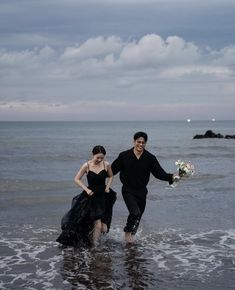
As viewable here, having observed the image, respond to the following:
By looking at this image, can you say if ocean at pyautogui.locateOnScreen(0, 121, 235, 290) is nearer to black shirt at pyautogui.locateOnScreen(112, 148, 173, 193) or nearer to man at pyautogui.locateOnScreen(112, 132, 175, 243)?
man at pyautogui.locateOnScreen(112, 132, 175, 243)

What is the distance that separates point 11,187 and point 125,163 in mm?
9910

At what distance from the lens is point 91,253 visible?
879 centimetres

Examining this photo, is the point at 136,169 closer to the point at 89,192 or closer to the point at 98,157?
the point at 98,157

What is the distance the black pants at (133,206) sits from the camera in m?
8.92

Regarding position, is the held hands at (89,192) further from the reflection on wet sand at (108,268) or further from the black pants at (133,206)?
the reflection on wet sand at (108,268)

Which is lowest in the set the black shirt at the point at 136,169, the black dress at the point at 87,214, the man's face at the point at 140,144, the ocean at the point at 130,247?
the ocean at the point at 130,247

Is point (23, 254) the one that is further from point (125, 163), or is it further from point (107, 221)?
point (125, 163)

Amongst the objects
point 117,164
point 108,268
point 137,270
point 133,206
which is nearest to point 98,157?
point 117,164

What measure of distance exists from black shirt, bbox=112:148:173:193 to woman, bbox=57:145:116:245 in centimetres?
33

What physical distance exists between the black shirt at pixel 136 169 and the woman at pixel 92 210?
0.33 metres

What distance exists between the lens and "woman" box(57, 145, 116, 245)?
9172 millimetres

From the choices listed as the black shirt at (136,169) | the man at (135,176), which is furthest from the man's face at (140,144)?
the black shirt at (136,169)

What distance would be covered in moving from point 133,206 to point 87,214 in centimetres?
92

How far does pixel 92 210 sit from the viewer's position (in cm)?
916
